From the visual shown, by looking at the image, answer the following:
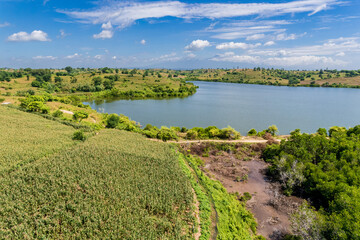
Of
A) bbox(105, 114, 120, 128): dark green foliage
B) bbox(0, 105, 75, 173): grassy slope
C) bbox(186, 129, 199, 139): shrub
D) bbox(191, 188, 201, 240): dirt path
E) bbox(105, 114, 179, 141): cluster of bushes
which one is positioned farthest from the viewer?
bbox(105, 114, 120, 128): dark green foliage

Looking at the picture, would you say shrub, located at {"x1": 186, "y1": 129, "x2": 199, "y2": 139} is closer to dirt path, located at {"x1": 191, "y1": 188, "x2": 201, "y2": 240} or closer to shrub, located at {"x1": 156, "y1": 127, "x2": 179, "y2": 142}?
shrub, located at {"x1": 156, "y1": 127, "x2": 179, "y2": 142}

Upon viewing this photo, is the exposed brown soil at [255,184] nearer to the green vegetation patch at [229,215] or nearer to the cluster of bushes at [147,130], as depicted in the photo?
the green vegetation patch at [229,215]

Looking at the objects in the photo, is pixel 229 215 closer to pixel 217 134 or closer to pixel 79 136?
pixel 217 134

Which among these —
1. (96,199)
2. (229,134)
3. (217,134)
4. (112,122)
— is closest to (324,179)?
(229,134)

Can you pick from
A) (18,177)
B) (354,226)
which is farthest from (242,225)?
(18,177)

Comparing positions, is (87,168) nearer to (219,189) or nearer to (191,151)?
(219,189)

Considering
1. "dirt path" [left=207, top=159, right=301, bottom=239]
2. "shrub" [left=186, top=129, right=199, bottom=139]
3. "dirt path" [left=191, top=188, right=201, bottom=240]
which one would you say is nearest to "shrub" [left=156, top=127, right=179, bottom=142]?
"shrub" [left=186, top=129, right=199, bottom=139]
